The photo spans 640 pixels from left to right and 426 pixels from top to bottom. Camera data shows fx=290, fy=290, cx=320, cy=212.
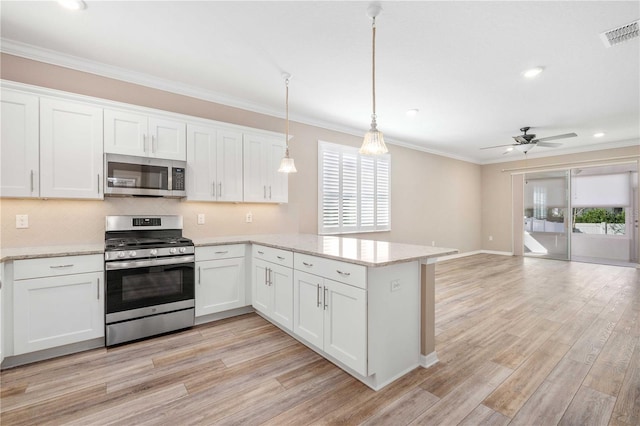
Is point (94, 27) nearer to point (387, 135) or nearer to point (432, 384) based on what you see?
point (432, 384)

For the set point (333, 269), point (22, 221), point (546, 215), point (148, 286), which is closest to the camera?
point (333, 269)

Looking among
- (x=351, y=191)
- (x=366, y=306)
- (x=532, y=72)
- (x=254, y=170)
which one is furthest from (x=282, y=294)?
(x=532, y=72)

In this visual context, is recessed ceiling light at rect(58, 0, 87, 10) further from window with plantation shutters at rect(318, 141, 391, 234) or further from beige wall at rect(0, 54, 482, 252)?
window with plantation shutters at rect(318, 141, 391, 234)

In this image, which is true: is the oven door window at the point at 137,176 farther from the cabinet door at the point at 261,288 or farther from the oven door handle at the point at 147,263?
the cabinet door at the point at 261,288

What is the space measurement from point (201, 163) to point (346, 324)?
246cm

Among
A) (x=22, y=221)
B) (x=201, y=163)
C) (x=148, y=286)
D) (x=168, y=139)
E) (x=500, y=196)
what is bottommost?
(x=148, y=286)

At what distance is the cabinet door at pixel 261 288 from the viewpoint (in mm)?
3111

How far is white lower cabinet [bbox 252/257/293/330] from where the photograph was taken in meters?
2.78

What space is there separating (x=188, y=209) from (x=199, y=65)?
1626 mm

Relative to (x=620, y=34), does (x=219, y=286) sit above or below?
below

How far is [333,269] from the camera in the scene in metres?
2.25

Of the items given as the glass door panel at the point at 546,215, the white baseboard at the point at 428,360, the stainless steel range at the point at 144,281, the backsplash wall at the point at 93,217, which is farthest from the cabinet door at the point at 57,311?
the glass door panel at the point at 546,215

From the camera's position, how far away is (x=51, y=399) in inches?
76.9

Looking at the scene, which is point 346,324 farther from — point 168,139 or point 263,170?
point 168,139
